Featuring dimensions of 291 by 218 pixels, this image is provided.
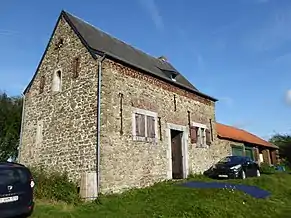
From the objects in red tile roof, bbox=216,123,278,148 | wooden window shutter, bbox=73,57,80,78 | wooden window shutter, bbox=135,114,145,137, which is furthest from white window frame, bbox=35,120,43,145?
red tile roof, bbox=216,123,278,148

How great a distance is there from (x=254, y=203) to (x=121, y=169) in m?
5.53

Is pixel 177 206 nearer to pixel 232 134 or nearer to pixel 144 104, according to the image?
pixel 144 104

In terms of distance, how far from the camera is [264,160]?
101 ft

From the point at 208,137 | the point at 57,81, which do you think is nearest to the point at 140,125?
the point at 57,81

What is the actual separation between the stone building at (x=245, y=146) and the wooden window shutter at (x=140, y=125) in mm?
9111

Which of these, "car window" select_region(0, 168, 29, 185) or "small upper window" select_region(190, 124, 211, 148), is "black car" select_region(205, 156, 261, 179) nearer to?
"small upper window" select_region(190, 124, 211, 148)

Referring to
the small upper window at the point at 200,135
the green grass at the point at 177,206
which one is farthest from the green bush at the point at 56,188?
the small upper window at the point at 200,135

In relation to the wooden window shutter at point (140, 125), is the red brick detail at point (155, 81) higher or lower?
higher

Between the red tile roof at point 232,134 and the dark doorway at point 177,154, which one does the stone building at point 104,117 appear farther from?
the red tile roof at point 232,134

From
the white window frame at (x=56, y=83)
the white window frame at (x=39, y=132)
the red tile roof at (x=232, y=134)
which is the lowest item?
the white window frame at (x=39, y=132)

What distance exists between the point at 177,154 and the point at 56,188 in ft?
25.6

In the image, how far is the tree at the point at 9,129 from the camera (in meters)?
26.0

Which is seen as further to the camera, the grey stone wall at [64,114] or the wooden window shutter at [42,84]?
the wooden window shutter at [42,84]

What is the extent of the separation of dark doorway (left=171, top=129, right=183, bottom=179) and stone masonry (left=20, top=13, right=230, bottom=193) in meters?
0.58
